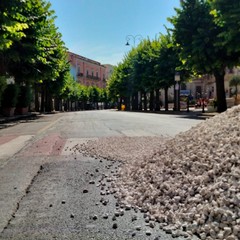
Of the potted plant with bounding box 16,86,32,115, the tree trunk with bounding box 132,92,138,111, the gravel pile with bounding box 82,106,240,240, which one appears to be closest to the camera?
the gravel pile with bounding box 82,106,240,240

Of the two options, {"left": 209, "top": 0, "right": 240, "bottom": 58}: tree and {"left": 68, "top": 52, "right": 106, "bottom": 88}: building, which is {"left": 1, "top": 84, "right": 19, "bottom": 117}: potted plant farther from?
{"left": 68, "top": 52, "right": 106, "bottom": 88}: building

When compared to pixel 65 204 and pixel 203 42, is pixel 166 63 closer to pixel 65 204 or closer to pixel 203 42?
pixel 203 42

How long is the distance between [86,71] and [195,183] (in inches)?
4491

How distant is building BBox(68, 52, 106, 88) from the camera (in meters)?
109

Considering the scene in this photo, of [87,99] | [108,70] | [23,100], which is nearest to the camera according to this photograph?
[23,100]

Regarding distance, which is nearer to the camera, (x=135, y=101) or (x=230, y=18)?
(x=230, y=18)

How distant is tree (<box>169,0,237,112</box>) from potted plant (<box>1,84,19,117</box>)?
11.1 metres

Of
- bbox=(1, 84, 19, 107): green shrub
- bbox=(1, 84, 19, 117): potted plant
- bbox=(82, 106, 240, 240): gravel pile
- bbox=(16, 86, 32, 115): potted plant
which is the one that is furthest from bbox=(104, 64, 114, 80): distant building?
bbox=(82, 106, 240, 240): gravel pile

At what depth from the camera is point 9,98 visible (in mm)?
26641

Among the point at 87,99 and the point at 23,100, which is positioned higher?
the point at 23,100

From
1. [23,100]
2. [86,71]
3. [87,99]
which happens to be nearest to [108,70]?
[86,71]

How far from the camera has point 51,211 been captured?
154 inches

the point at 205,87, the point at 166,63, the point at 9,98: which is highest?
the point at 166,63

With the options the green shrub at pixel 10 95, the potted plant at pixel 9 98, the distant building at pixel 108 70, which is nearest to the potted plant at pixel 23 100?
the potted plant at pixel 9 98
